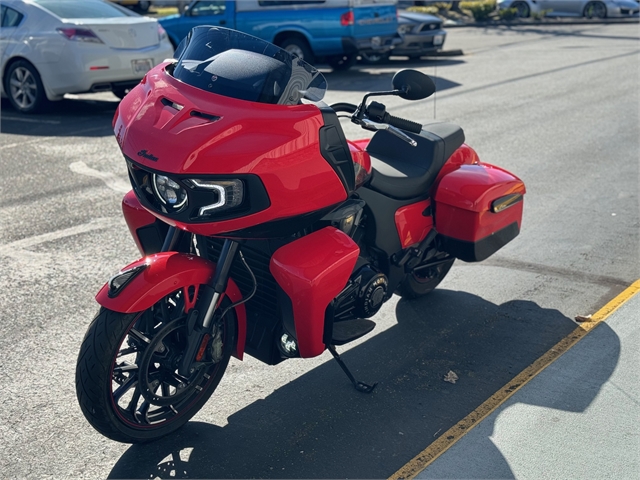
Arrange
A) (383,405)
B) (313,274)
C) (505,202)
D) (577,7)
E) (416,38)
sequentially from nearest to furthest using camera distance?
(313,274)
(383,405)
(505,202)
(416,38)
(577,7)

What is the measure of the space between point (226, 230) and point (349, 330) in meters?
0.97

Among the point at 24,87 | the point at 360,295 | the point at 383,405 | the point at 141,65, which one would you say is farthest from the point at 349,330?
the point at 24,87

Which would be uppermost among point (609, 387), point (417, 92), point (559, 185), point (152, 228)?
point (417, 92)

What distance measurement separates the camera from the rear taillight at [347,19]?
14656 mm

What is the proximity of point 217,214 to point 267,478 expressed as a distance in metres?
1.12

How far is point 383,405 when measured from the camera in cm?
406

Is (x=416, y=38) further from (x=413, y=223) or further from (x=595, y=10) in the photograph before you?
(x=413, y=223)

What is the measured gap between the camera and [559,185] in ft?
25.5

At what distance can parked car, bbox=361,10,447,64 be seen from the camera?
16.6 meters

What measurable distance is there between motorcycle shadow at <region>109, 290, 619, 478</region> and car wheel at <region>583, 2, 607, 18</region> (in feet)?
72.5

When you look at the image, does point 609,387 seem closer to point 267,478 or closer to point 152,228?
point 267,478

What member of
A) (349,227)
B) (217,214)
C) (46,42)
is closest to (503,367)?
(349,227)

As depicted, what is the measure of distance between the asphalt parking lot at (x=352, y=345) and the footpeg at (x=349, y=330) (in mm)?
326

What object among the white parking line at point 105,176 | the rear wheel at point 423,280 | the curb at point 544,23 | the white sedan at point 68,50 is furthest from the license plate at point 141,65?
the curb at point 544,23
